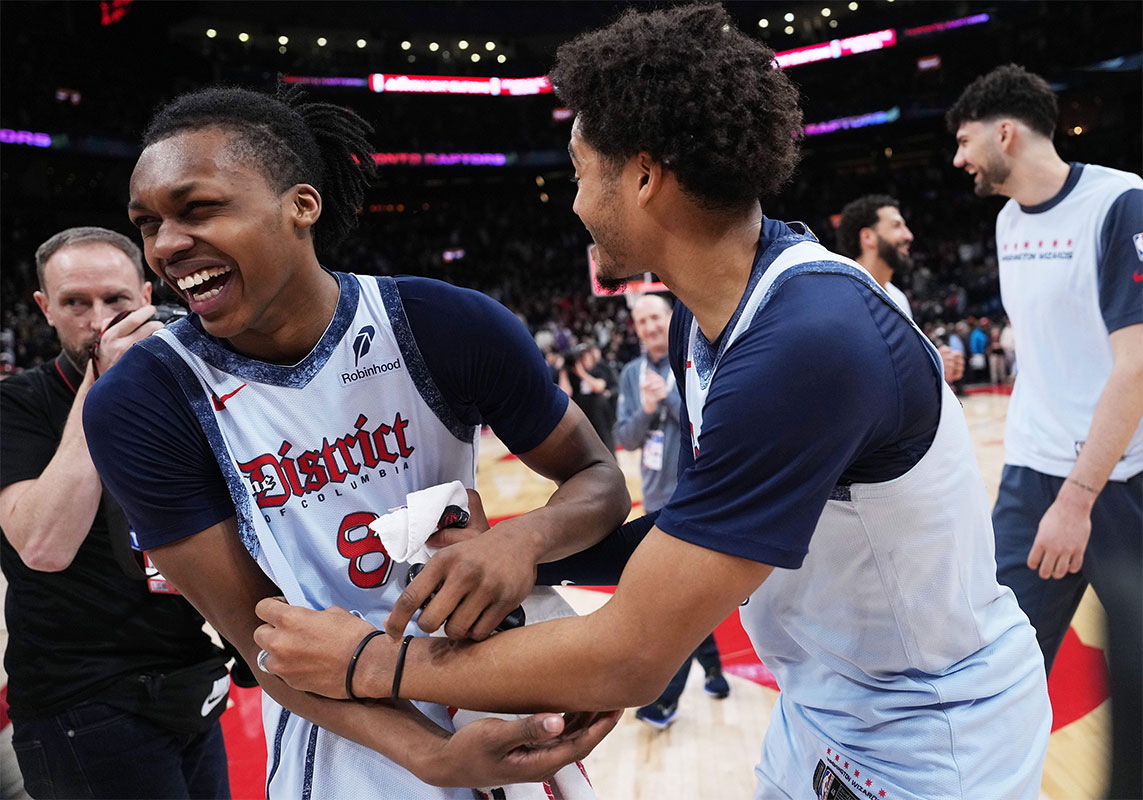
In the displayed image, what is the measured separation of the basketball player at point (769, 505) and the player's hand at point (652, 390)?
2.49m

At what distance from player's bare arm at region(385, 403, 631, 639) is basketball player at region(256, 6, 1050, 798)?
1.6 inches

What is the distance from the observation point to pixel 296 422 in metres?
1.60

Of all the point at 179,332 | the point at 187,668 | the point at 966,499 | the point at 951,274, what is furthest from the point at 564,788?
the point at 951,274

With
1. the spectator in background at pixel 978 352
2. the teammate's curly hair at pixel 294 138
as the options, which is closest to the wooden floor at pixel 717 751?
the teammate's curly hair at pixel 294 138

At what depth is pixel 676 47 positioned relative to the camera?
1392mm

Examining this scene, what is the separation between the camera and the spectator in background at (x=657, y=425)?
413cm

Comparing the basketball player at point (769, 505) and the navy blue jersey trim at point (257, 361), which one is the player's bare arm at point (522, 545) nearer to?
the basketball player at point (769, 505)

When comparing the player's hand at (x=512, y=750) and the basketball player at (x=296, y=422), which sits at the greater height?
the basketball player at (x=296, y=422)

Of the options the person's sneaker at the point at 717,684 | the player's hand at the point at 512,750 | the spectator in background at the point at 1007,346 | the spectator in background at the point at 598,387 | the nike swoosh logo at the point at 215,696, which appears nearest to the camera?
the player's hand at the point at 512,750

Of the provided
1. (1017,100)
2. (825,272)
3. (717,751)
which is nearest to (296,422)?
(825,272)

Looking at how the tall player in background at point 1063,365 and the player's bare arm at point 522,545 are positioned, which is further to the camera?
the tall player in background at point 1063,365

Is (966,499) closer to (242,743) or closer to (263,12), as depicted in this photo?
(242,743)

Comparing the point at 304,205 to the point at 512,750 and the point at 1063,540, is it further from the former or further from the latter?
the point at 1063,540

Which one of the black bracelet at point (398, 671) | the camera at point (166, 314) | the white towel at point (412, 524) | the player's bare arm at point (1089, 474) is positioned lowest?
the player's bare arm at point (1089, 474)
